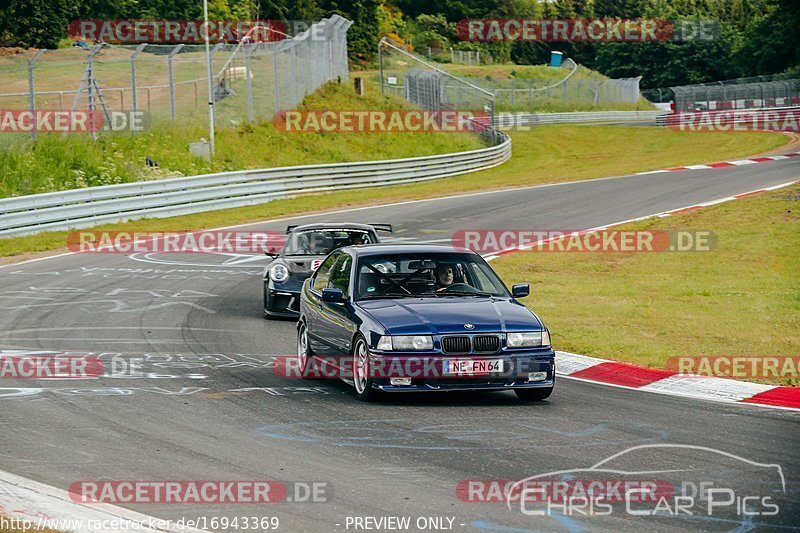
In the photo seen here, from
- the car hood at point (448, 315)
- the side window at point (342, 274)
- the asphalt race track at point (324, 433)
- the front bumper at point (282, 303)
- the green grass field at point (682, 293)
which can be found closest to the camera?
the asphalt race track at point (324, 433)

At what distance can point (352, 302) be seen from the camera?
1084 cm

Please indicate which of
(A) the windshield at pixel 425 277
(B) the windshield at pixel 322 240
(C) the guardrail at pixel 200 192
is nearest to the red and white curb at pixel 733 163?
(C) the guardrail at pixel 200 192

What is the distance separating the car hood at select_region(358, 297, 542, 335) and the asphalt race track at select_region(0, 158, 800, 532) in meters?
0.68

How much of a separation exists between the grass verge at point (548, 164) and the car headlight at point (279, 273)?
9848mm

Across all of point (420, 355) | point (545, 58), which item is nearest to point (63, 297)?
point (420, 355)

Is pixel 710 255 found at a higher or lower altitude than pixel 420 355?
lower

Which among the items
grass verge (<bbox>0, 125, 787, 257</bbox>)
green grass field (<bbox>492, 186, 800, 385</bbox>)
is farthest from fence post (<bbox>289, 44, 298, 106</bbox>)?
green grass field (<bbox>492, 186, 800, 385</bbox>)

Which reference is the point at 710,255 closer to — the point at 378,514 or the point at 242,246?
the point at 242,246

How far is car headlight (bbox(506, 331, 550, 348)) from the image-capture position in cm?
998

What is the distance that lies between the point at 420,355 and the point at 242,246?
51.7 feet

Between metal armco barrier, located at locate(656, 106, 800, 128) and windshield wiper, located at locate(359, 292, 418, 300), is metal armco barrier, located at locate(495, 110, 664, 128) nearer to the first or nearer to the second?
metal armco barrier, located at locate(656, 106, 800, 128)

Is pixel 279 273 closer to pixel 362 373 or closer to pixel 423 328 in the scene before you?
pixel 362 373

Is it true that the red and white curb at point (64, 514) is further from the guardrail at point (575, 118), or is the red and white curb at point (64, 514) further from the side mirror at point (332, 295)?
the guardrail at point (575, 118)

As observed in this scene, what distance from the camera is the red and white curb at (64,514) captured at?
6.05 metres
